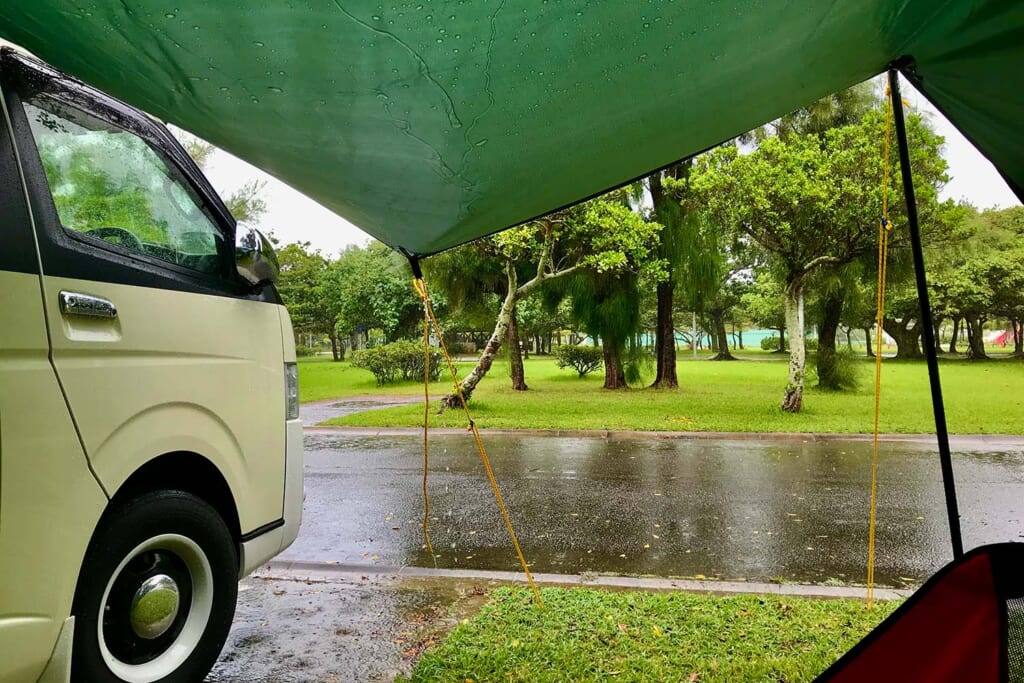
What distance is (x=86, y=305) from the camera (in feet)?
6.11

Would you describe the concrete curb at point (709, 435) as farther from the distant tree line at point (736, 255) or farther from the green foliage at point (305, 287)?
the green foliage at point (305, 287)

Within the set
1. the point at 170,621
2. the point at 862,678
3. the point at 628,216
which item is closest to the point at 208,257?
the point at 170,621

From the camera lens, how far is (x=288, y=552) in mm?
4848

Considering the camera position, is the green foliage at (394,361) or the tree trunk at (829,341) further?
the green foliage at (394,361)

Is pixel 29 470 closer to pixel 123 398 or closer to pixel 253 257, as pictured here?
pixel 123 398

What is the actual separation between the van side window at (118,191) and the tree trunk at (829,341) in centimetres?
1757

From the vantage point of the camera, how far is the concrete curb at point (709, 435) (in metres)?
9.89

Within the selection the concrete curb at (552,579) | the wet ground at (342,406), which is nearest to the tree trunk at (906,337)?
the wet ground at (342,406)

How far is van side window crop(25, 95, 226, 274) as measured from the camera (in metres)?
1.99

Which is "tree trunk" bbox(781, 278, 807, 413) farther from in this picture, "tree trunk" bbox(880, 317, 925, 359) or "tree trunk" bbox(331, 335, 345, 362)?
"tree trunk" bbox(331, 335, 345, 362)

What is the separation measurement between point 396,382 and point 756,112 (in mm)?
20369

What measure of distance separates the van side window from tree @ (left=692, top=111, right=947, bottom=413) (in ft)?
34.8

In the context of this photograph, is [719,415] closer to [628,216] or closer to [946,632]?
[628,216]

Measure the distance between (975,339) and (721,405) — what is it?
63.6 ft
